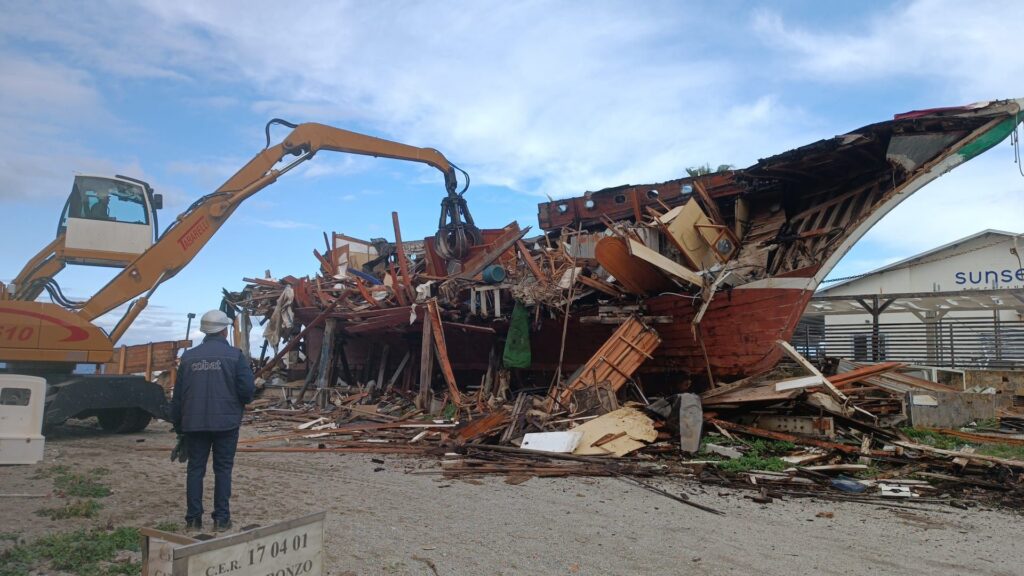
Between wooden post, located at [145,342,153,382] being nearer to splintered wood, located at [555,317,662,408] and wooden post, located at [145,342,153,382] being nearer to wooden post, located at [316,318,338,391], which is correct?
wooden post, located at [316,318,338,391]

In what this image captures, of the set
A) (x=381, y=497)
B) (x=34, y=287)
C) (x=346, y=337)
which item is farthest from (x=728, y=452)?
(x=346, y=337)

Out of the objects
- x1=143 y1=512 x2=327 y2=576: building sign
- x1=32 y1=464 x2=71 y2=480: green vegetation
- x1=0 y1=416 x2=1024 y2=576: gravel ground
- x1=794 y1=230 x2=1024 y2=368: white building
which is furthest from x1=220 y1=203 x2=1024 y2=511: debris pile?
x1=794 y1=230 x2=1024 y2=368: white building

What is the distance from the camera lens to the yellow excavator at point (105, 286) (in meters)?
10.4

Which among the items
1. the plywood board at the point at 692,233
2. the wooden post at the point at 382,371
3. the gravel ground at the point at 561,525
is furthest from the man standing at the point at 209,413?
the wooden post at the point at 382,371

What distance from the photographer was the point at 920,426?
10602mm

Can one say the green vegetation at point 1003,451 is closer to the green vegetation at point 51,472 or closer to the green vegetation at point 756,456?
the green vegetation at point 756,456

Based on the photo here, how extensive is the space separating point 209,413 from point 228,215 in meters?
8.87

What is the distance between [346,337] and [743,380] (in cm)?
1202

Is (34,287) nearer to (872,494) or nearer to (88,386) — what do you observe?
(88,386)

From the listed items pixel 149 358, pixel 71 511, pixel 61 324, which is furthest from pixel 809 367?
pixel 149 358

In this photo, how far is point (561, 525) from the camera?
5824 mm

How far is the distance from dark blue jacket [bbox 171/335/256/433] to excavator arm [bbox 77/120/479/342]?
24.0 ft

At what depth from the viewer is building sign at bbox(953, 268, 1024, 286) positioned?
25672mm

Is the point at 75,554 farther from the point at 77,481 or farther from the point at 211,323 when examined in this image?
the point at 77,481
